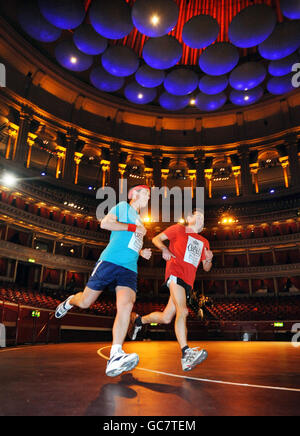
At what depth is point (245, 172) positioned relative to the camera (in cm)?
2786

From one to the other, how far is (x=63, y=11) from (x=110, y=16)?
6.36 ft

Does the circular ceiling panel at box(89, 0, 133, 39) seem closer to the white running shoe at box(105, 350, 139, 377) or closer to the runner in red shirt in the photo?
the runner in red shirt

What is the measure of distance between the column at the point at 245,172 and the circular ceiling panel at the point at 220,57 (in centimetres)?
1590

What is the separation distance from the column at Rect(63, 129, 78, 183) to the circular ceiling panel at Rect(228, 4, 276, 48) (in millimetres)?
17286

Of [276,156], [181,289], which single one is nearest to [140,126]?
[276,156]

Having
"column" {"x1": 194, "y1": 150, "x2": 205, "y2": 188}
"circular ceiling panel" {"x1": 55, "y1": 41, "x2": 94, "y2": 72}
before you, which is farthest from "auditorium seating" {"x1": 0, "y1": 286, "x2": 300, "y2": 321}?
"circular ceiling panel" {"x1": 55, "y1": 41, "x2": 94, "y2": 72}

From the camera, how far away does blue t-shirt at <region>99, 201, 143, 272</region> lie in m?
3.28

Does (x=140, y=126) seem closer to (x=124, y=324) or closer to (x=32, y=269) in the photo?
(x=32, y=269)

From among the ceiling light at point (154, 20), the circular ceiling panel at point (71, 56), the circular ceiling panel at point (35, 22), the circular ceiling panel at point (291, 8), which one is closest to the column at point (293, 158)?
the circular ceiling panel at point (291, 8)

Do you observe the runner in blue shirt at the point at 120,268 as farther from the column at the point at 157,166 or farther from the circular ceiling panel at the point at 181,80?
the column at the point at 157,166

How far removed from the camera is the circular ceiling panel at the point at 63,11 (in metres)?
11.4

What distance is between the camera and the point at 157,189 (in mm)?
27422

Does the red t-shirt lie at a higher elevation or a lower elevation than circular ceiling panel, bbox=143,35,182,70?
lower

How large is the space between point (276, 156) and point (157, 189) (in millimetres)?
12191
